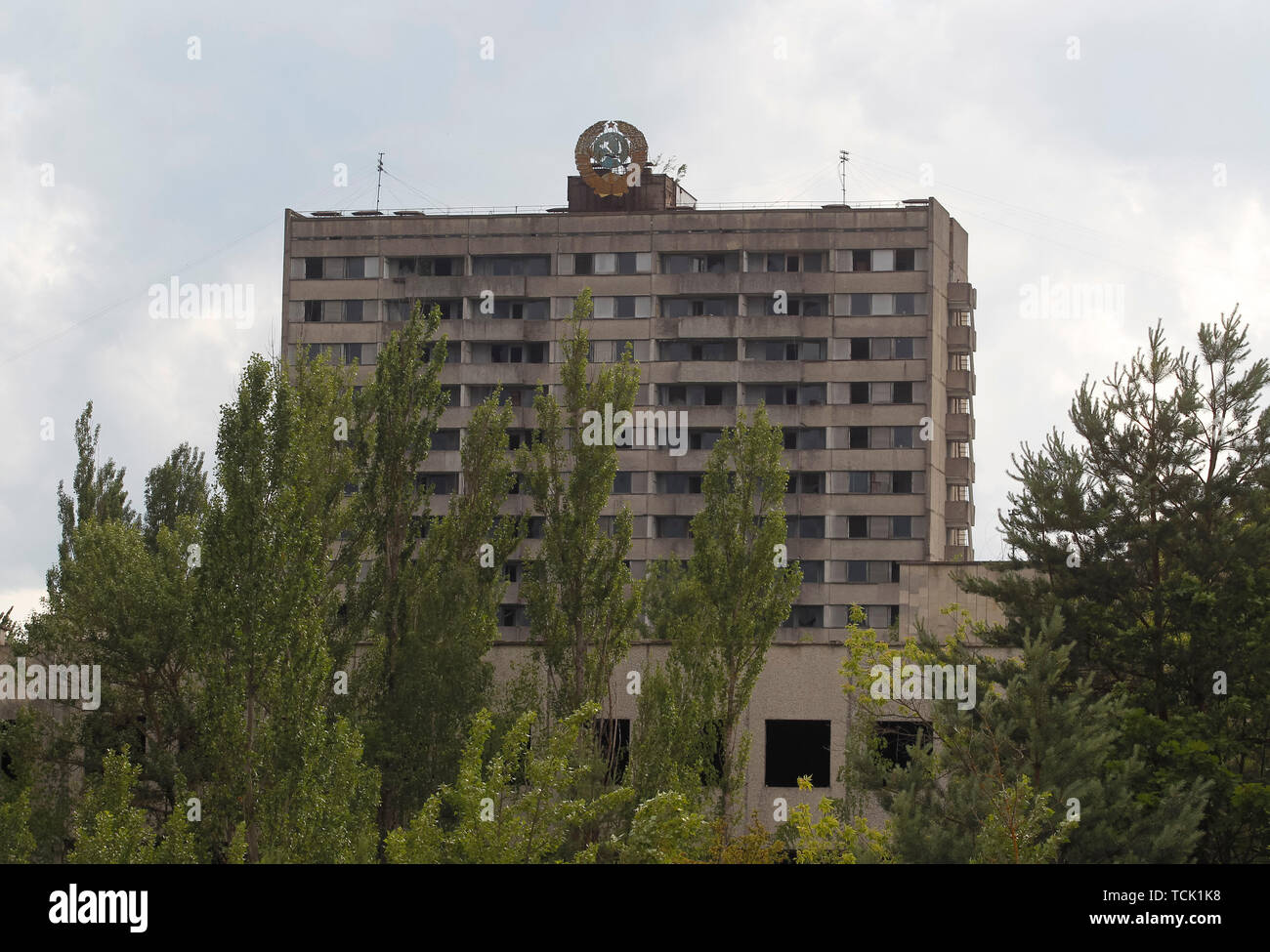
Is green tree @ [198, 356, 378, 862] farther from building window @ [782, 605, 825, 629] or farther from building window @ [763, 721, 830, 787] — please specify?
building window @ [782, 605, 825, 629]

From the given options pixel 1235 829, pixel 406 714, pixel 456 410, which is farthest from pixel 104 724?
pixel 456 410

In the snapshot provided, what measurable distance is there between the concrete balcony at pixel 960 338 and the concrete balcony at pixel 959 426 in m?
3.87

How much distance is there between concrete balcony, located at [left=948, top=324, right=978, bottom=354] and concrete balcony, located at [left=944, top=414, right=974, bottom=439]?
3870mm

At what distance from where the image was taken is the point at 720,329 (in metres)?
91.4

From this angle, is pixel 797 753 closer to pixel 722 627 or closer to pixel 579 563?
pixel 722 627

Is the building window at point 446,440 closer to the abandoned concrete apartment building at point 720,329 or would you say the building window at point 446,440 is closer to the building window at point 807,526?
the abandoned concrete apartment building at point 720,329

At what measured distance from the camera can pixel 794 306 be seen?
91938mm

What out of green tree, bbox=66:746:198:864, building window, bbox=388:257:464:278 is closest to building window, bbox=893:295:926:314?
building window, bbox=388:257:464:278

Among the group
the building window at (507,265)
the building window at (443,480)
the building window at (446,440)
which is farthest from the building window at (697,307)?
the building window at (443,480)

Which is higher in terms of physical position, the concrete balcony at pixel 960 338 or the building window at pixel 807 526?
the concrete balcony at pixel 960 338

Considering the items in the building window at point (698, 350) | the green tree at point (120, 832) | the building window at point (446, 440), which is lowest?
the green tree at point (120, 832)

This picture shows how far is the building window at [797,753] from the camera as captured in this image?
37.3 m
